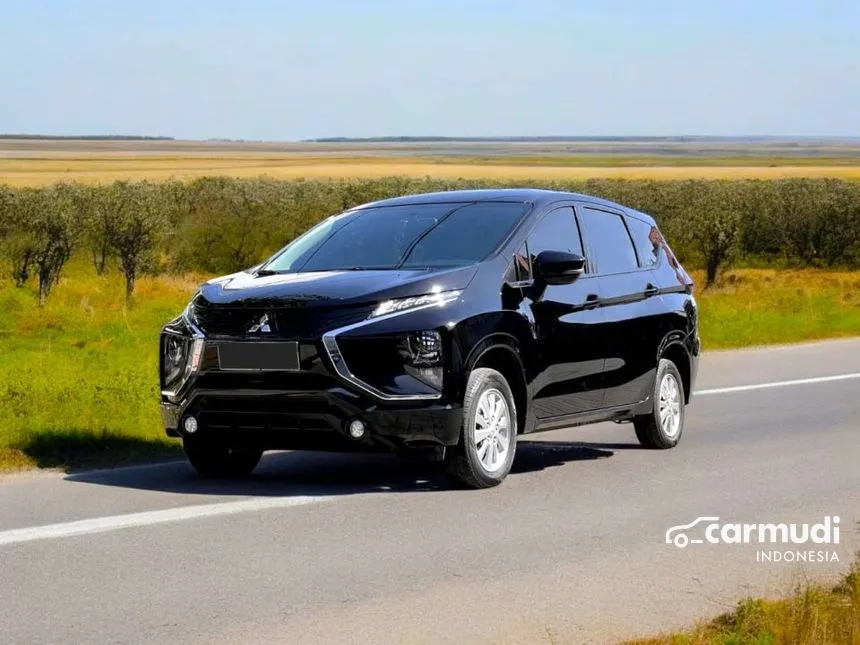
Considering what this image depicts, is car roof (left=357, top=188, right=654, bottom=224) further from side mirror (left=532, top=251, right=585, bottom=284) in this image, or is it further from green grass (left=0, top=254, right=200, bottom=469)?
green grass (left=0, top=254, right=200, bottom=469)

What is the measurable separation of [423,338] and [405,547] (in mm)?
1594

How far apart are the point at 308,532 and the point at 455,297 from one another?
71.2 inches

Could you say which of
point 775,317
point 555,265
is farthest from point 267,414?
point 775,317

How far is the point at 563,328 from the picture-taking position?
10578 mm

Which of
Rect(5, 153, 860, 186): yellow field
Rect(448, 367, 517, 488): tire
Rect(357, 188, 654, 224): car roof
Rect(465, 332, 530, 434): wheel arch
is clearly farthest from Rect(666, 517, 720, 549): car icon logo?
Rect(5, 153, 860, 186): yellow field

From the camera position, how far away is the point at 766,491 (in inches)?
399

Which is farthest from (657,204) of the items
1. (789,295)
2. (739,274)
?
(789,295)

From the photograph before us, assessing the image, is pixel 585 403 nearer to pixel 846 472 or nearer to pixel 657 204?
pixel 846 472

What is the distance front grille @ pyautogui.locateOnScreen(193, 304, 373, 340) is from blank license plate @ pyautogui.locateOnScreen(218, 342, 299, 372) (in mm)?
62

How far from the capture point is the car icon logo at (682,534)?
27.7 feet

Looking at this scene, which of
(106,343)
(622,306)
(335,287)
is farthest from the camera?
(106,343)

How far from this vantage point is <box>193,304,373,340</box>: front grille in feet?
30.6

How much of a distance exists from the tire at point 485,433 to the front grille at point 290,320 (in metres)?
0.80

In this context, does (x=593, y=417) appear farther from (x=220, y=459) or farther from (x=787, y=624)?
(x=787, y=624)
